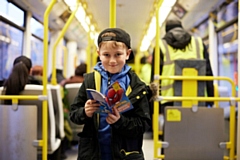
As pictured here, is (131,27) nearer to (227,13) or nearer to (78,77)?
(78,77)

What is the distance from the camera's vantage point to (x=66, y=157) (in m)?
3.79

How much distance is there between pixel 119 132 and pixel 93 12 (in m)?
2.62

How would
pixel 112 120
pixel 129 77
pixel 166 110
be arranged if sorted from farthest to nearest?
pixel 166 110 → pixel 129 77 → pixel 112 120

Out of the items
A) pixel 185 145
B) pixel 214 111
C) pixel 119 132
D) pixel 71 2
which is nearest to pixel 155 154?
pixel 185 145

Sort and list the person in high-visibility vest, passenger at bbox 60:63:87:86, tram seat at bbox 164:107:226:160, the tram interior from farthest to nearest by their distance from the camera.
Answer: passenger at bbox 60:63:87:86, the tram interior, the person in high-visibility vest, tram seat at bbox 164:107:226:160

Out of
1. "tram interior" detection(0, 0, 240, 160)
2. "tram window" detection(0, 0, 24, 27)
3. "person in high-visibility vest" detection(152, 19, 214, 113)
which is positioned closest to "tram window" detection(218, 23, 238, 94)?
"tram interior" detection(0, 0, 240, 160)

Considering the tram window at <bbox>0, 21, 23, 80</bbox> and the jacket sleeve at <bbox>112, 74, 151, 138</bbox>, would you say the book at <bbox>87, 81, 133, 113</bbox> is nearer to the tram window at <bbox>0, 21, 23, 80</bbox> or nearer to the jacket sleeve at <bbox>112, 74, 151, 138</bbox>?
the jacket sleeve at <bbox>112, 74, 151, 138</bbox>

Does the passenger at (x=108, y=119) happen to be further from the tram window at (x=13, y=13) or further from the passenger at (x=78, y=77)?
the passenger at (x=78, y=77)

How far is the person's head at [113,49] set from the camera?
1320 millimetres

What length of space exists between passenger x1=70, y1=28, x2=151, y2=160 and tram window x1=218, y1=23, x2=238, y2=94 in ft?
14.0

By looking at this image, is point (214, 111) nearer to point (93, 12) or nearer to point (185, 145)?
point (185, 145)

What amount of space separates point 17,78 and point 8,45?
1.19 metres

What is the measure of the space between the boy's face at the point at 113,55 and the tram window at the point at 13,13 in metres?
2.15

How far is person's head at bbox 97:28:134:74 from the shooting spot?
132cm
